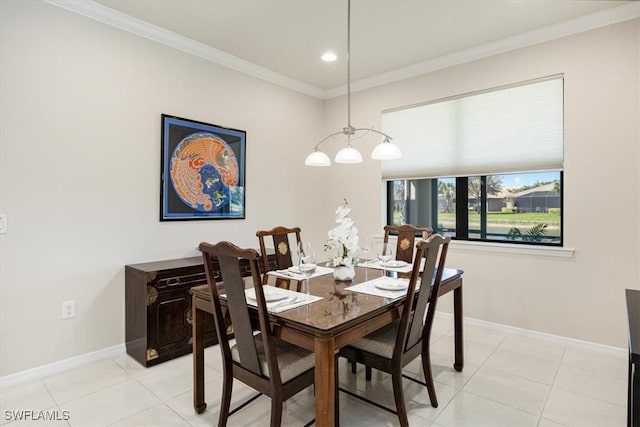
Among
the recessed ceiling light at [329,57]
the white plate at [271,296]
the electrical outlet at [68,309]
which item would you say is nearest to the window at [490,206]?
the recessed ceiling light at [329,57]

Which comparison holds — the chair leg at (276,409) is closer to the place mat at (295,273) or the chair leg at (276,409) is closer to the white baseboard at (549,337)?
the place mat at (295,273)

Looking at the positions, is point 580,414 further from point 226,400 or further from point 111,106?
point 111,106

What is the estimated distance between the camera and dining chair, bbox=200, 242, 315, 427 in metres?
1.65

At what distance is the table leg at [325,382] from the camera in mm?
1521

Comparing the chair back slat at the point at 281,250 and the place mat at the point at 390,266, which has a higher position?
the chair back slat at the point at 281,250

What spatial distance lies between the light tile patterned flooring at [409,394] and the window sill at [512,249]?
2.73 ft

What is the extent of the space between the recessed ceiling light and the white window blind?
93 centimetres

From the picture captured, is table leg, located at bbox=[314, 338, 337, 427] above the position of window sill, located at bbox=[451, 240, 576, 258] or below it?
below

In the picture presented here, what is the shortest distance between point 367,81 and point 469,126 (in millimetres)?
1393

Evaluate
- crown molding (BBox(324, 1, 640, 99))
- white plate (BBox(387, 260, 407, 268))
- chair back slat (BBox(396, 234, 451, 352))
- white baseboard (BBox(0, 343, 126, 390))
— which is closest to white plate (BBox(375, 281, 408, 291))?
chair back slat (BBox(396, 234, 451, 352))

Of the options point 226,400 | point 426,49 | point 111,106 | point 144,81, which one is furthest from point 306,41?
point 226,400

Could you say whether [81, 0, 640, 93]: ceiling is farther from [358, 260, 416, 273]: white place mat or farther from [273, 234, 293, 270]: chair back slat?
[358, 260, 416, 273]: white place mat

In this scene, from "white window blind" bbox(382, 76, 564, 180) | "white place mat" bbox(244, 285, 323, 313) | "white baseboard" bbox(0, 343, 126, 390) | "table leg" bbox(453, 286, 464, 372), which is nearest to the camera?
"white place mat" bbox(244, 285, 323, 313)

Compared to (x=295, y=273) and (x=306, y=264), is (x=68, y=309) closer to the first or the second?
(x=295, y=273)
